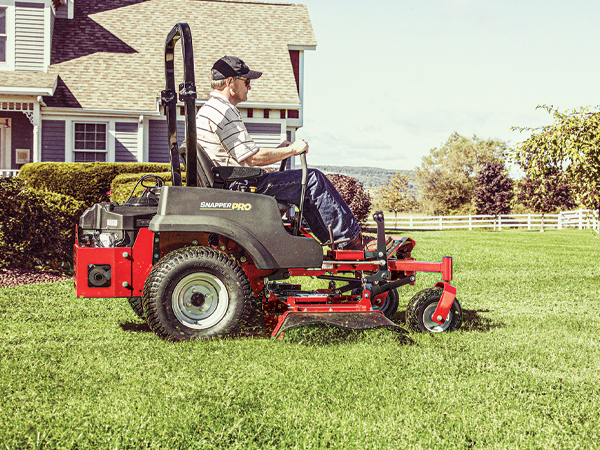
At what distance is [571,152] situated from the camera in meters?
7.93

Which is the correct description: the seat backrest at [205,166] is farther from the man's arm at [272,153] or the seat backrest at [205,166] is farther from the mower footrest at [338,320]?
the mower footrest at [338,320]

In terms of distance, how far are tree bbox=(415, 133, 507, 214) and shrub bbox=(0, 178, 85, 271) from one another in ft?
→ 149

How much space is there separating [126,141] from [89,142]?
3.56 ft

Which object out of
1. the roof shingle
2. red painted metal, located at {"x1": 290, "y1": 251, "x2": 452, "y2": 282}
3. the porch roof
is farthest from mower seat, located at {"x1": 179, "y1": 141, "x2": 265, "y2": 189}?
the roof shingle

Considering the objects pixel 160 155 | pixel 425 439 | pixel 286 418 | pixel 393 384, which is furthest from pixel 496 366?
pixel 160 155

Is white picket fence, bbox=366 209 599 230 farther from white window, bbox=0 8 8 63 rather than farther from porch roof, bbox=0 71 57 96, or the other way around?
white window, bbox=0 8 8 63

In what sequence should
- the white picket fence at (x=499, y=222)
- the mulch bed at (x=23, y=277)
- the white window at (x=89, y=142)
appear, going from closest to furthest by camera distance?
the mulch bed at (x=23, y=277) → the white window at (x=89, y=142) → the white picket fence at (x=499, y=222)

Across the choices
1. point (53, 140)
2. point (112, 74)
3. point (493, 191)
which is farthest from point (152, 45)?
point (493, 191)

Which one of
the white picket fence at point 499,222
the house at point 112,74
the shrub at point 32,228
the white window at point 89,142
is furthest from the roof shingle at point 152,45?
the white picket fence at point 499,222

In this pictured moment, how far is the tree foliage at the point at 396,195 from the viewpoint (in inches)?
2187

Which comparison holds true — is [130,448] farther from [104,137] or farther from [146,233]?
[104,137]

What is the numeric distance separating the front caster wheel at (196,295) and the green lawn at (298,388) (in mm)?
144

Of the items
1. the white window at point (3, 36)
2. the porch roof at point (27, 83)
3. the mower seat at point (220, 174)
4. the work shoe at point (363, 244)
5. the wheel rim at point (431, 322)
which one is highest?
the white window at point (3, 36)

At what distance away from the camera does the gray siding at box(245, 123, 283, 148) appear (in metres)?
20.2
